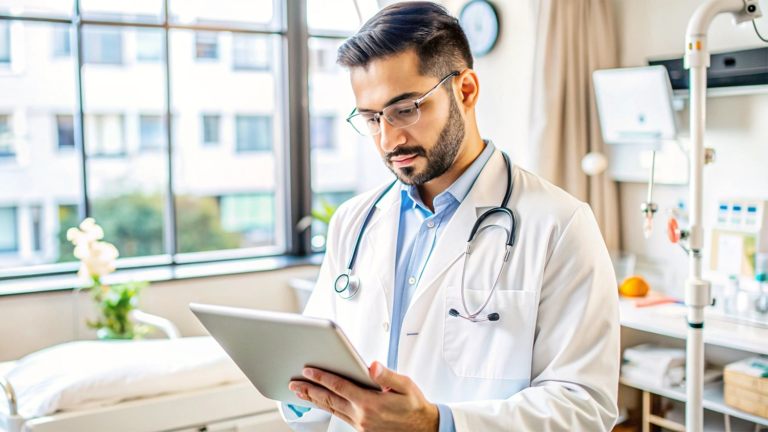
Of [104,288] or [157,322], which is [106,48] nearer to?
[104,288]

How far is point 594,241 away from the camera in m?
1.12

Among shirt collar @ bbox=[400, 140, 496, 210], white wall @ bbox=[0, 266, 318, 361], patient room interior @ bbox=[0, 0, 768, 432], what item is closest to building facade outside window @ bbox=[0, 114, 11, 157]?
patient room interior @ bbox=[0, 0, 768, 432]

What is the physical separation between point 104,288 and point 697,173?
2266 mm

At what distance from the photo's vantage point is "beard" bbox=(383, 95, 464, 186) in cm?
125

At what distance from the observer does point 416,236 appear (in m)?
1.33

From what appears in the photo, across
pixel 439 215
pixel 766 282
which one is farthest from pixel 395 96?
pixel 766 282

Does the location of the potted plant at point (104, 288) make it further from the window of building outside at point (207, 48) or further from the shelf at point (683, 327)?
the window of building outside at point (207, 48)

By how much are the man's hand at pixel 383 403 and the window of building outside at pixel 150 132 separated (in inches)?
336

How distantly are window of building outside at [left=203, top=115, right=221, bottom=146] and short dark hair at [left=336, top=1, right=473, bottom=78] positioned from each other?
825cm

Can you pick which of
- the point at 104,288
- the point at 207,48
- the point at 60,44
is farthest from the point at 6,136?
the point at 104,288

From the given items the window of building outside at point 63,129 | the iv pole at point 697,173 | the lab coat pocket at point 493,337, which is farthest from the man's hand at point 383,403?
the window of building outside at point 63,129

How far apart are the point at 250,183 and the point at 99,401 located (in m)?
7.38

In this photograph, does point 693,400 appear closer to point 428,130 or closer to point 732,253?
point 732,253

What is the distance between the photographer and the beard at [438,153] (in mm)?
1246
